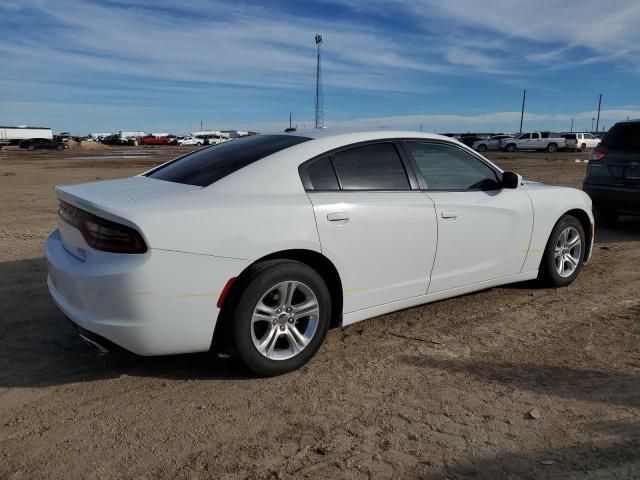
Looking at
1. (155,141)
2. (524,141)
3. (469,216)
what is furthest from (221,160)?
(155,141)

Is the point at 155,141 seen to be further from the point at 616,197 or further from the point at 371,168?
the point at 371,168

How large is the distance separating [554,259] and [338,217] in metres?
2.69

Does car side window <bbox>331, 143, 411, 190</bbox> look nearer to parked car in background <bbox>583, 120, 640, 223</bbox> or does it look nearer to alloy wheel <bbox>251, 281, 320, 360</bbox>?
alloy wheel <bbox>251, 281, 320, 360</bbox>

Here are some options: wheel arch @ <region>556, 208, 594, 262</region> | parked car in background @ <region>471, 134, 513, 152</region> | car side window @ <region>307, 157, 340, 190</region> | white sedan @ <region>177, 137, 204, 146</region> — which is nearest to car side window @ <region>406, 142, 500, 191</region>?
car side window @ <region>307, 157, 340, 190</region>

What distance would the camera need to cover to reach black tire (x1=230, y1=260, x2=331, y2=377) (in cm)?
333

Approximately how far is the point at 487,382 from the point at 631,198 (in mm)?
5903

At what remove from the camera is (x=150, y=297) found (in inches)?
122

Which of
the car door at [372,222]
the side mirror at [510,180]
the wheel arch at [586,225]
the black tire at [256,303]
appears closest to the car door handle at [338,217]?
the car door at [372,222]

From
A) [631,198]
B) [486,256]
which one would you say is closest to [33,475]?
[486,256]

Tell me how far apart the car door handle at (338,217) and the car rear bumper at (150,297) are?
70 centimetres

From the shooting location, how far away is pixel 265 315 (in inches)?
137

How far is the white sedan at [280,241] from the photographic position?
313cm

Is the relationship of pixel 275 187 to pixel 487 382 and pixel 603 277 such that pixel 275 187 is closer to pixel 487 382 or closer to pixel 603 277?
pixel 487 382

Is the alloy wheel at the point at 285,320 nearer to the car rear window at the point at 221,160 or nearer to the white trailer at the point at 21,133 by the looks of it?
the car rear window at the point at 221,160
